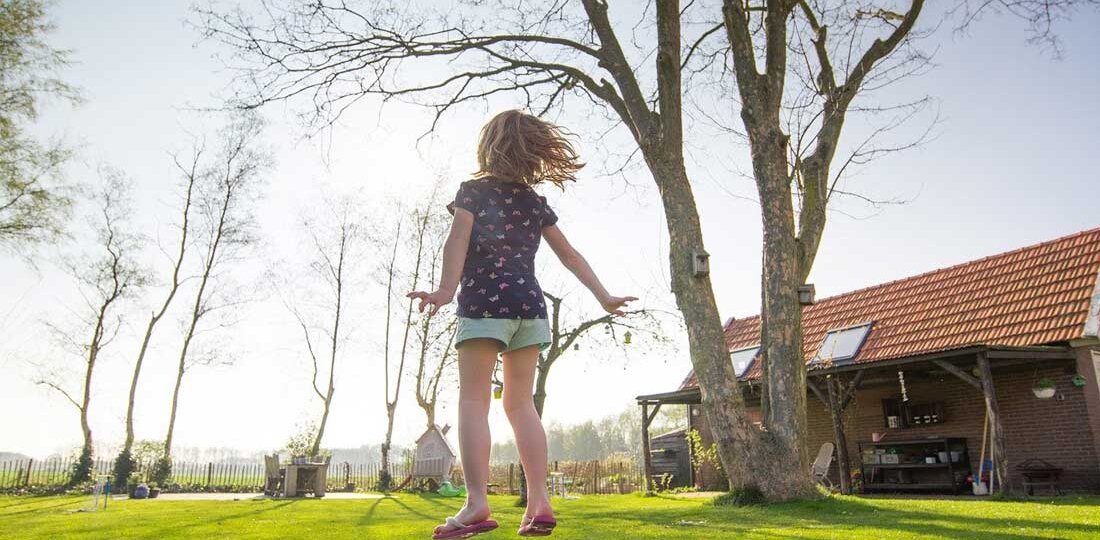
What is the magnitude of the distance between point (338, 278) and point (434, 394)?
529cm

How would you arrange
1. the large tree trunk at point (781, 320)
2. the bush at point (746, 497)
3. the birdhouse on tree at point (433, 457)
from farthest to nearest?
the birdhouse on tree at point (433, 457) < the large tree trunk at point (781, 320) < the bush at point (746, 497)

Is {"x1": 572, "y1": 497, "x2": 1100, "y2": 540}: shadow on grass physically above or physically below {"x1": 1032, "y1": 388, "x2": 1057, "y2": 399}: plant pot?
below

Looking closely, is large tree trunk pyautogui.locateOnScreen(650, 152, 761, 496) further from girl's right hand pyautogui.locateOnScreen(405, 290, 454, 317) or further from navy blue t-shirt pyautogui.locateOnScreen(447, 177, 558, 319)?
girl's right hand pyautogui.locateOnScreen(405, 290, 454, 317)

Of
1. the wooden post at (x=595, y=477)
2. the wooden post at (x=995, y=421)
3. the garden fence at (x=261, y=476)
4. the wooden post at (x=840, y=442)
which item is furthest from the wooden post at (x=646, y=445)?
the wooden post at (x=995, y=421)

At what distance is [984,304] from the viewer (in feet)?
46.8

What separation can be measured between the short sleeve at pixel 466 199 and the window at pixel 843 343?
568 inches

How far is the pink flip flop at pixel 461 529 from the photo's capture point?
224cm

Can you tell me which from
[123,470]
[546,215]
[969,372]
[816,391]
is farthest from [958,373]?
[123,470]

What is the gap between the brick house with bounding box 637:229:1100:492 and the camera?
12.0 metres

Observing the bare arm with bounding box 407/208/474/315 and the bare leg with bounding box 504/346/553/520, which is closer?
the bare arm with bounding box 407/208/474/315

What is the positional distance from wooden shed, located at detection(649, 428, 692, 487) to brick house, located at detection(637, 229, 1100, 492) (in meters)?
6.90

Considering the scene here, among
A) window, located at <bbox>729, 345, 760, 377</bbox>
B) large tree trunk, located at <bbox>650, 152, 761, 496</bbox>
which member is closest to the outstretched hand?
large tree trunk, located at <bbox>650, 152, 761, 496</bbox>

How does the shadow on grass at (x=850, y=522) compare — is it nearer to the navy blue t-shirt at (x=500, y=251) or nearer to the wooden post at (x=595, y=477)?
the navy blue t-shirt at (x=500, y=251)

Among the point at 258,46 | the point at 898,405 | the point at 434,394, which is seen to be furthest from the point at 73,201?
the point at 898,405
